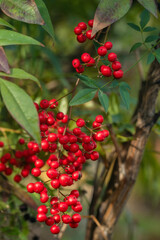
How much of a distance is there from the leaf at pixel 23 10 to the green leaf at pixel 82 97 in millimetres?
136

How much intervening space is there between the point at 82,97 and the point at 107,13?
0.47ft

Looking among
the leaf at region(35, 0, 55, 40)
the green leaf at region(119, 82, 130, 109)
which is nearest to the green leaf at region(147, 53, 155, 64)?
the green leaf at region(119, 82, 130, 109)

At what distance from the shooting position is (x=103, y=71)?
20.7 inches

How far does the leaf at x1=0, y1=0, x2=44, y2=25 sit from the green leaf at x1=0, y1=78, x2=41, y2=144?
0.11 m

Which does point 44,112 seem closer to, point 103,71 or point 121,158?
point 103,71

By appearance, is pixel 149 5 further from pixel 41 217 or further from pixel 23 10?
pixel 41 217

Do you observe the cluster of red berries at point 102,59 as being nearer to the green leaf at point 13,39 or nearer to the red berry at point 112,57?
the red berry at point 112,57

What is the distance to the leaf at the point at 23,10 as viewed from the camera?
0.44 metres

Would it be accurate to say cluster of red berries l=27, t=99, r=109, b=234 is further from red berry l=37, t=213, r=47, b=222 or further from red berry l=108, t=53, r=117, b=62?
red berry l=108, t=53, r=117, b=62

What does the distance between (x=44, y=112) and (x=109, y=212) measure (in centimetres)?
38

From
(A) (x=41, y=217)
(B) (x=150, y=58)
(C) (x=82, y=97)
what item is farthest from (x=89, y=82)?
(A) (x=41, y=217)

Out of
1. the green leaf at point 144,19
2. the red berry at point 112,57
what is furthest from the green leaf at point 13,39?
the green leaf at point 144,19

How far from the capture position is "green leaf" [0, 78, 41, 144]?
0.40 meters

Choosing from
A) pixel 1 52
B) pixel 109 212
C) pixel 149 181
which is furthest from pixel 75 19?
pixel 1 52
